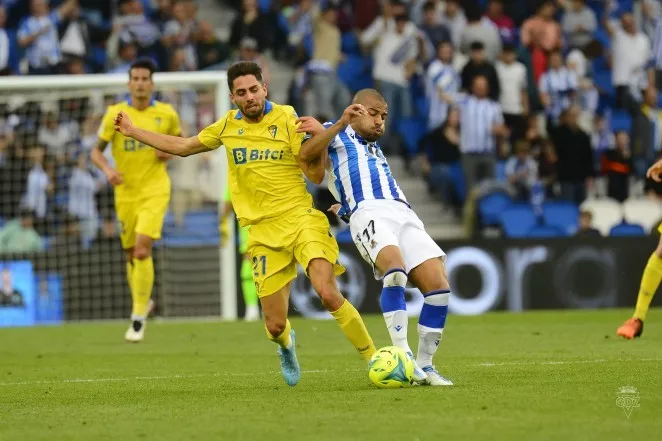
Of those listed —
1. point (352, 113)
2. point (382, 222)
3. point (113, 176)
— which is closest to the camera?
point (352, 113)

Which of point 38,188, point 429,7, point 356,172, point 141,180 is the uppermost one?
point 429,7

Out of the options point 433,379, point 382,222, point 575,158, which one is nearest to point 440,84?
point 575,158

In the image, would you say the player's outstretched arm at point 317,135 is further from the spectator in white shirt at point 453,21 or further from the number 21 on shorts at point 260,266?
the spectator in white shirt at point 453,21

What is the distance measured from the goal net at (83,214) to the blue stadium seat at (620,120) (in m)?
7.18

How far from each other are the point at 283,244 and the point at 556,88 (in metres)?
14.3

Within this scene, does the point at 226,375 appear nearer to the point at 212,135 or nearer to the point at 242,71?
the point at 212,135

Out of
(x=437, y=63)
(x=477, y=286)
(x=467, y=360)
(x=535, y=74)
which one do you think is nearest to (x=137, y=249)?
(x=467, y=360)

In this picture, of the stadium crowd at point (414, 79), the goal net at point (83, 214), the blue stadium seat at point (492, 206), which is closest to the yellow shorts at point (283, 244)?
the goal net at point (83, 214)

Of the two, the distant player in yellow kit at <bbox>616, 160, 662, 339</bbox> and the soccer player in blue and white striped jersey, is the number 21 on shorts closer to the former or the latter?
the soccer player in blue and white striped jersey

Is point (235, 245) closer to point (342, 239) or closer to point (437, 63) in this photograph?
point (342, 239)

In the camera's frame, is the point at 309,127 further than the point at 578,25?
No

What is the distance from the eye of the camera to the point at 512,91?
22.3 meters

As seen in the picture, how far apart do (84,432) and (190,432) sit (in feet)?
1.93

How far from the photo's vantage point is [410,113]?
2206 cm
